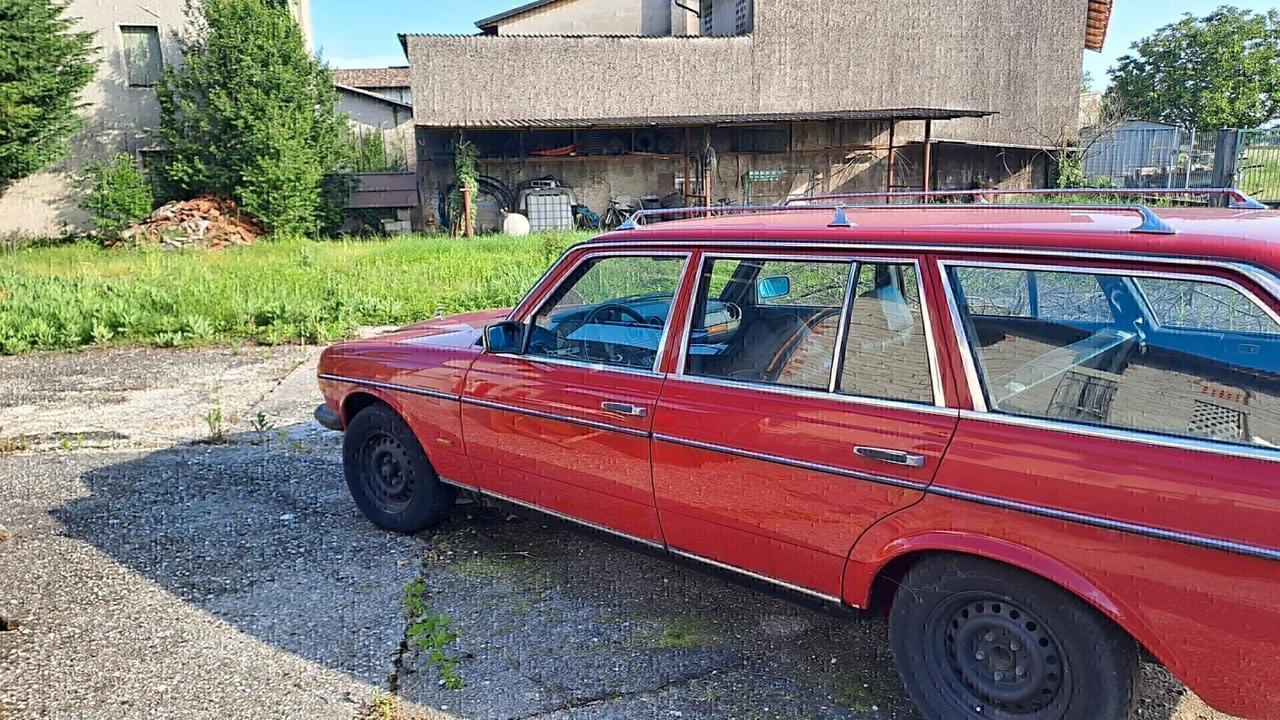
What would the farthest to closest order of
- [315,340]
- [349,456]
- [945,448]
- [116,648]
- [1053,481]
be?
[315,340] < [349,456] < [116,648] < [945,448] < [1053,481]

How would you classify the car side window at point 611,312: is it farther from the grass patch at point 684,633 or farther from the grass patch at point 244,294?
the grass patch at point 244,294

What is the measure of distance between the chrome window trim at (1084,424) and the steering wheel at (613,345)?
126 centimetres

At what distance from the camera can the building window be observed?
74.4ft

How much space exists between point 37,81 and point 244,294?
494 inches

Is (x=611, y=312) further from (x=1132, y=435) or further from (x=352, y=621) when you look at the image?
(x=1132, y=435)

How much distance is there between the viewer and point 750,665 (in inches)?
136

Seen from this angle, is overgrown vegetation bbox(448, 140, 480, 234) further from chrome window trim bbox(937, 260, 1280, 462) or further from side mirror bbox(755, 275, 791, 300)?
chrome window trim bbox(937, 260, 1280, 462)

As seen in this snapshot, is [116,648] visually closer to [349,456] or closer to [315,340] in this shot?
[349,456]

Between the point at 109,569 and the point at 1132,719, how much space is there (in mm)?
4498

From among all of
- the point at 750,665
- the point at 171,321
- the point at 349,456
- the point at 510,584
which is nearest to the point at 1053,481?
the point at 750,665

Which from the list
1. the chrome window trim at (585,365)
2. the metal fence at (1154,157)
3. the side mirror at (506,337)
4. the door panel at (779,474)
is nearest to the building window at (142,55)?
the side mirror at (506,337)

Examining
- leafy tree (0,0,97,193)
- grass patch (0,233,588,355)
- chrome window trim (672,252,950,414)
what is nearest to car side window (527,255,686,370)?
chrome window trim (672,252,950,414)

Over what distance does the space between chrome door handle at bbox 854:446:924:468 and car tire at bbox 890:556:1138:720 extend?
0.33m

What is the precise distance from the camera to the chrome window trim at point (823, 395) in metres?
2.76
